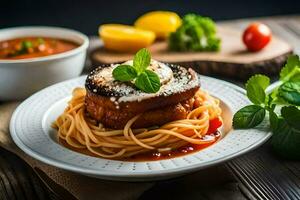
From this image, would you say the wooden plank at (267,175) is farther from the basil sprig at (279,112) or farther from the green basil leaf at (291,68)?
the green basil leaf at (291,68)

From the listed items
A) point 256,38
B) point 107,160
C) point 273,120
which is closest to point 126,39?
point 256,38

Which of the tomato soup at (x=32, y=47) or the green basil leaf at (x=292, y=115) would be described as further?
A: the tomato soup at (x=32, y=47)

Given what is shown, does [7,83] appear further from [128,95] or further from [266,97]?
[266,97]

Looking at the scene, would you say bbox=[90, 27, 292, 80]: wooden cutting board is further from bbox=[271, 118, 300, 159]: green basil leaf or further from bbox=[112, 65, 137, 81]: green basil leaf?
bbox=[112, 65, 137, 81]: green basil leaf

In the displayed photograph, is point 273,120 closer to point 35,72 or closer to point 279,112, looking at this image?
point 279,112

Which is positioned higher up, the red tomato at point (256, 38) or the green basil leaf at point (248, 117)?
the green basil leaf at point (248, 117)

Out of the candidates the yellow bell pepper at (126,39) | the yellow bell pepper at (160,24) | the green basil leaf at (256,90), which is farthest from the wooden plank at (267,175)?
the yellow bell pepper at (160,24)

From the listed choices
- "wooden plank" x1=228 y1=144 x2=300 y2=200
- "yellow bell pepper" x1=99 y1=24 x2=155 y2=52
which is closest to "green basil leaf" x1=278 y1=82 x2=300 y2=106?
"wooden plank" x1=228 y1=144 x2=300 y2=200
